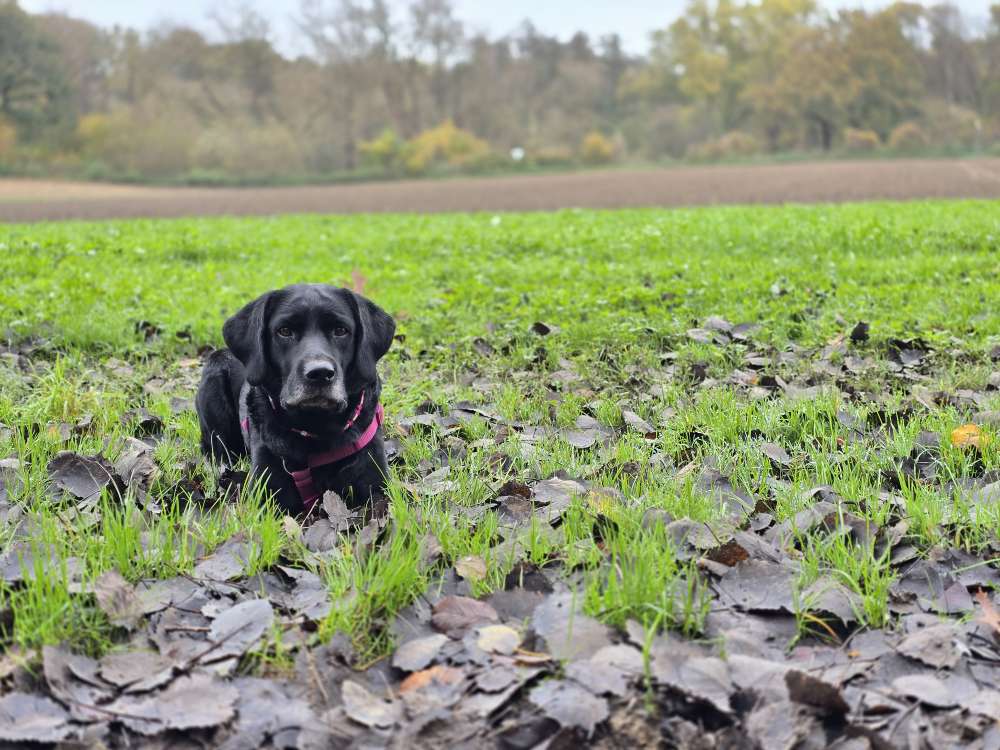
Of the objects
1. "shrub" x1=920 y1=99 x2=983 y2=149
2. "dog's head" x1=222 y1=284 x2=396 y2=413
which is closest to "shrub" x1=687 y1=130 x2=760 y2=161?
"shrub" x1=920 y1=99 x2=983 y2=149

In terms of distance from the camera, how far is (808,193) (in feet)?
81.2

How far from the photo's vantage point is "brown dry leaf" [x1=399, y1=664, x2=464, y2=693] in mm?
2258

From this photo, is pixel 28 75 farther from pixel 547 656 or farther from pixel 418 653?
pixel 547 656

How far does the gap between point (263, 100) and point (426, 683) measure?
2805 inches

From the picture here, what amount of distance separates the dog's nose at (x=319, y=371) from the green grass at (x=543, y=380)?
550mm

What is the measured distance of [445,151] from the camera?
2430 inches

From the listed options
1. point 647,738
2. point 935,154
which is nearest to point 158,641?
point 647,738

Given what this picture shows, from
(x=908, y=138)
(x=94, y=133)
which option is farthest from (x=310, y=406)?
(x=908, y=138)

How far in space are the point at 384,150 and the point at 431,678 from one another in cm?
5984

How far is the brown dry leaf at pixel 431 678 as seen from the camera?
7.41ft

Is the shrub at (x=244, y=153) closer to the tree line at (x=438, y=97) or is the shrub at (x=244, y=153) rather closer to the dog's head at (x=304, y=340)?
the tree line at (x=438, y=97)

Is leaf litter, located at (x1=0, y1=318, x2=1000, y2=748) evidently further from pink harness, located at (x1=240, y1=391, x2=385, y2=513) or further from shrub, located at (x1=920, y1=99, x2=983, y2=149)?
shrub, located at (x1=920, y1=99, x2=983, y2=149)

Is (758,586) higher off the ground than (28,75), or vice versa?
(28,75)

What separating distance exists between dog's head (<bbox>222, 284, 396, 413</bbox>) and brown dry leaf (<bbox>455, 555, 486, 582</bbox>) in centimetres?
120
